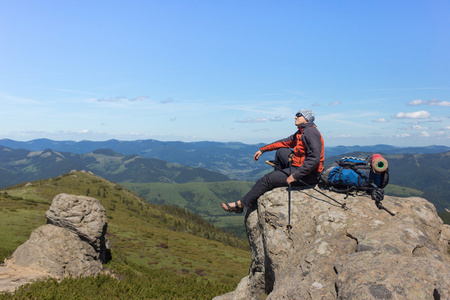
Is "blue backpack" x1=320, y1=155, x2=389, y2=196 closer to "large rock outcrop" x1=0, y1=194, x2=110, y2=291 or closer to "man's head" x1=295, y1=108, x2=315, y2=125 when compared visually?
"man's head" x1=295, y1=108, x2=315, y2=125

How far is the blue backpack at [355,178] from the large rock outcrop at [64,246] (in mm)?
22957

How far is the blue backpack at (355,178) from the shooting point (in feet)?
41.4

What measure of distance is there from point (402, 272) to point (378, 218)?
4252 mm

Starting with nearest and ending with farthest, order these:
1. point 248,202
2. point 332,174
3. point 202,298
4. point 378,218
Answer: point 378,218, point 332,174, point 248,202, point 202,298

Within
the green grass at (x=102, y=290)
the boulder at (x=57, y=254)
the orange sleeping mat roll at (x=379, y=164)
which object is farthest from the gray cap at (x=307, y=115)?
the boulder at (x=57, y=254)

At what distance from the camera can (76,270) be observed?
26.1 m

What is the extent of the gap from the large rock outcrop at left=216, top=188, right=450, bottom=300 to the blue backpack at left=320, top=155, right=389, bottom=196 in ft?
1.47

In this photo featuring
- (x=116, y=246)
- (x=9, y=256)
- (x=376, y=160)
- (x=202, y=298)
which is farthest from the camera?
(x=116, y=246)

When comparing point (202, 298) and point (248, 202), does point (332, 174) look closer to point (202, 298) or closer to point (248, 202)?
point (248, 202)

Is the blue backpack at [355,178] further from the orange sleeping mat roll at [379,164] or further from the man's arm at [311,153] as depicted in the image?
the man's arm at [311,153]

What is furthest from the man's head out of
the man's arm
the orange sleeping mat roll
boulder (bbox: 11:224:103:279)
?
boulder (bbox: 11:224:103:279)

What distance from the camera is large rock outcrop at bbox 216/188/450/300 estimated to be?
7227 millimetres

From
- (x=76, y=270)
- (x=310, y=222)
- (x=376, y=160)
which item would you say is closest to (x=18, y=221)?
(x=76, y=270)

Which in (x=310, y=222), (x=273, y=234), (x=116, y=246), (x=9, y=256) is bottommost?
(x=116, y=246)
